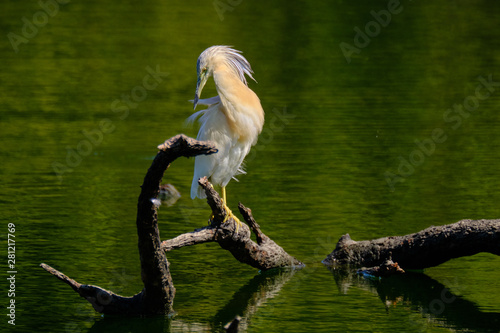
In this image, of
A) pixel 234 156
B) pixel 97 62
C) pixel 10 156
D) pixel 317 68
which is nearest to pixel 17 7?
pixel 97 62

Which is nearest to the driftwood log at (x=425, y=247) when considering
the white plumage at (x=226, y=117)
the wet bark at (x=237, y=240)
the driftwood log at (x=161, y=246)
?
the wet bark at (x=237, y=240)

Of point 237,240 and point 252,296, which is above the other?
point 237,240

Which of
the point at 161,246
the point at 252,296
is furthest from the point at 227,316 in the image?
the point at 161,246

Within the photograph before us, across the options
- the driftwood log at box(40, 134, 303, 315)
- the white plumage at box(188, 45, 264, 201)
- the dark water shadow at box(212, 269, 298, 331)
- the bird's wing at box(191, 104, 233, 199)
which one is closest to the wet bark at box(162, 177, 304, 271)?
the driftwood log at box(40, 134, 303, 315)

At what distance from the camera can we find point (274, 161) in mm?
14086

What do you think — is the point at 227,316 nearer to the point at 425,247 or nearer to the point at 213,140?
the point at 213,140

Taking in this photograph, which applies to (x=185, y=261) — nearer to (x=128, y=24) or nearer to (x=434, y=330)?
(x=434, y=330)

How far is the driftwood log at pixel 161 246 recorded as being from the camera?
636cm

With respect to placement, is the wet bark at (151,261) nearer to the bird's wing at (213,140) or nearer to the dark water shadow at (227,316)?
the dark water shadow at (227,316)

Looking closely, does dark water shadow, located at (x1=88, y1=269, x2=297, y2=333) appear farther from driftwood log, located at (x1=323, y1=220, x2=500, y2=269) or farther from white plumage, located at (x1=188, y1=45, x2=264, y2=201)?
white plumage, located at (x1=188, y1=45, x2=264, y2=201)

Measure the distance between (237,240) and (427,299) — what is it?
190 cm

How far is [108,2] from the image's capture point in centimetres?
3516

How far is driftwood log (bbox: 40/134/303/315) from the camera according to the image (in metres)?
6.36

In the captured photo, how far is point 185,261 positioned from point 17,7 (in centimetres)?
2398
